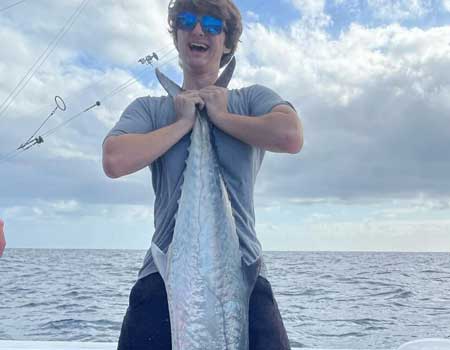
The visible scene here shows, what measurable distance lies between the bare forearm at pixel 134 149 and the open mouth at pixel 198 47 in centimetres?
36

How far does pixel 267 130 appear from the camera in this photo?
1861mm

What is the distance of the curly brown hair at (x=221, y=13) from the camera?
2.04 m

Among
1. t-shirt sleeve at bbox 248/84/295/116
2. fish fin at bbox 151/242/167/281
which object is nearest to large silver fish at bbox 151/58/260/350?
fish fin at bbox 151/242/167/281

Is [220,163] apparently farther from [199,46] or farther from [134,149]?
[199,46]

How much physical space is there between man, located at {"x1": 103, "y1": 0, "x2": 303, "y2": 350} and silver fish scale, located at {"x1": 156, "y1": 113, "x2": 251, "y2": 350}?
3.3 inches

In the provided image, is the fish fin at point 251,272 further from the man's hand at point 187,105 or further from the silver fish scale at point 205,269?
the man's hand at point 187,105

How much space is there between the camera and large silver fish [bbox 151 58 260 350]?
1.67 metres

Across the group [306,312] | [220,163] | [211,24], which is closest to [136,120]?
[220,163]

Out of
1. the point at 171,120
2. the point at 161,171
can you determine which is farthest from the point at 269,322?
the point at 171,120

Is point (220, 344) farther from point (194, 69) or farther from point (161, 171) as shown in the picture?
point (194, 69)

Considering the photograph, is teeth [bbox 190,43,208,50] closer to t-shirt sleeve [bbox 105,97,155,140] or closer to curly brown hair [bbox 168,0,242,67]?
curly brown hair [bbox 168,0,242,67]

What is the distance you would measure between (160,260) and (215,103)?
54 cm

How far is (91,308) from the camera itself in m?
10.7

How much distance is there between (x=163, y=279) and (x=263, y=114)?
641 millimetres
